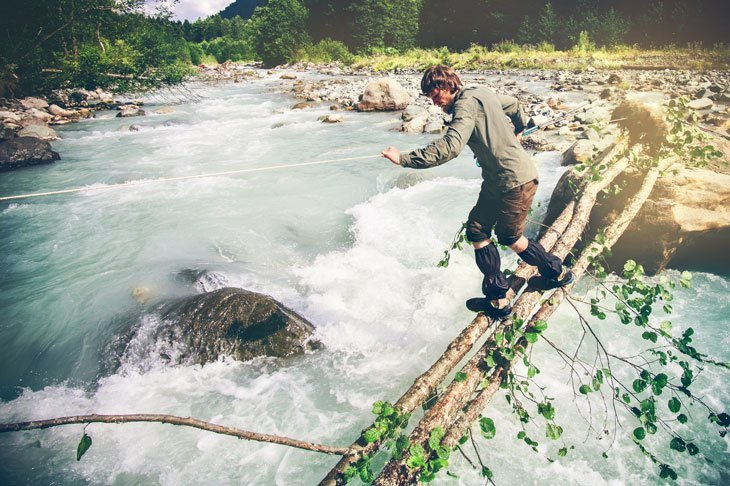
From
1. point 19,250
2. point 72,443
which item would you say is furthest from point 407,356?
point 19,250

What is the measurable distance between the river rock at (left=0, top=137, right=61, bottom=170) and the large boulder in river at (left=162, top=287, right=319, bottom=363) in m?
10.9

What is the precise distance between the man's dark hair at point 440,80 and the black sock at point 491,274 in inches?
60.0

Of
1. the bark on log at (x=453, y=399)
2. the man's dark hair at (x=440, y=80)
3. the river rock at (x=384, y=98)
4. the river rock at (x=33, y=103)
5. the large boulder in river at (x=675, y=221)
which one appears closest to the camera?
the bark on log at (x=453, y=399)

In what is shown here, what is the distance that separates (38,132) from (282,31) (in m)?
40.4

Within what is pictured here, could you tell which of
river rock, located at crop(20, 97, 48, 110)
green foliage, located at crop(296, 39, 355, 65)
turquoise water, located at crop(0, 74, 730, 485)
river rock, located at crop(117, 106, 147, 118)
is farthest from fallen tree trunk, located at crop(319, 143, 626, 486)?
green foliage, located at crop(296, 39, 355, 65)

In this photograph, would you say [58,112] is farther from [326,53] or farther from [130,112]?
[326,53]

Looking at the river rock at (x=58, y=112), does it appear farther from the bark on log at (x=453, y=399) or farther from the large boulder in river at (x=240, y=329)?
the bark on log at (x=453, y=399)

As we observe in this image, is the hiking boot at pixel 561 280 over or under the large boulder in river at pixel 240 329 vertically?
over

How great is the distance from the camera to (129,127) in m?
15.3

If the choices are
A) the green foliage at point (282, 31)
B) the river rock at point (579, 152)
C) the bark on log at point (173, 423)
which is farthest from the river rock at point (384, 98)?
the green foliage at point (282, 31)

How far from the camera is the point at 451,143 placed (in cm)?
278

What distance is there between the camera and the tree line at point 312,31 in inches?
691

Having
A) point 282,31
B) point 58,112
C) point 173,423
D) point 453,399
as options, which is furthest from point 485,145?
point 282,31

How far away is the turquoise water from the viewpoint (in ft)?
11.1
